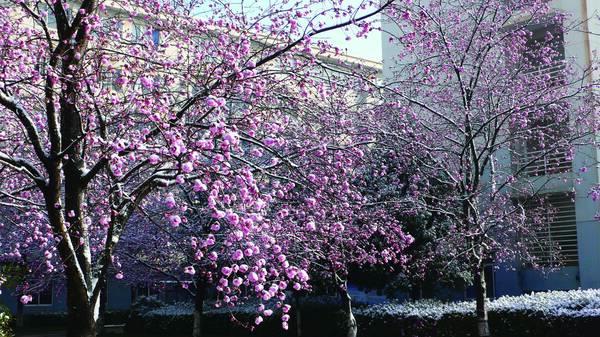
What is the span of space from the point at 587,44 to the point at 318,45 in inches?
663

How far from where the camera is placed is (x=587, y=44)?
2180cm

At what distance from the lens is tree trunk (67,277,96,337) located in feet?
24.1

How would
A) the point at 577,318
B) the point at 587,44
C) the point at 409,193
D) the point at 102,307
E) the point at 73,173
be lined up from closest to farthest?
the point at 73,173 < the point at 577,318 < the point at 409,193 < the point at 587,44 < the point at 102,307


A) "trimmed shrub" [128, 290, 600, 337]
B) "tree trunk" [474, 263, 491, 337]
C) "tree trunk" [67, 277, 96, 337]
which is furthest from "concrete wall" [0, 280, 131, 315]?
"tree trunk" [67, 277, 96, 337]

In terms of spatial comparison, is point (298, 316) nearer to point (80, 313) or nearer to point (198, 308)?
point (198, 308)

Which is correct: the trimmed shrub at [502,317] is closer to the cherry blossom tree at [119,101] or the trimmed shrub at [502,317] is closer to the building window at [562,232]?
the building window at [562,232]

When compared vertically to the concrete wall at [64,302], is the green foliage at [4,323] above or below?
above

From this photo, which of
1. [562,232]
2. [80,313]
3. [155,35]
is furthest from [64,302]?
[80,313]

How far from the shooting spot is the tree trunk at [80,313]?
24.1 ft

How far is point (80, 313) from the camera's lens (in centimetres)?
736

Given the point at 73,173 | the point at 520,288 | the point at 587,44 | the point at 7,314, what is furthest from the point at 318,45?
A: the point at 520,288

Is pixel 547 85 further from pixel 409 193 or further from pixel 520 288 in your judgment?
pixel 520 288

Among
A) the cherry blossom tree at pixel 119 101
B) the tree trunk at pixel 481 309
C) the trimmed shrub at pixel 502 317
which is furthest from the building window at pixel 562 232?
the cherry blossom tree at pixel 119 101

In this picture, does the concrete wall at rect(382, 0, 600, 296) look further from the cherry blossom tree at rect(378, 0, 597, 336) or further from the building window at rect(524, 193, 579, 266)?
the cherry blossom tree at rect(378, 0, 597, 336)
